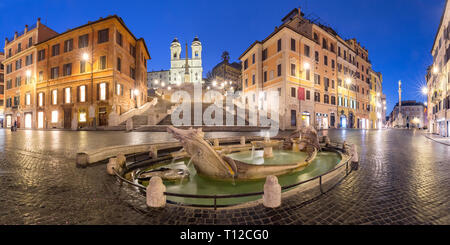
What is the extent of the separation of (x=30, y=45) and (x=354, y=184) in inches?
1931

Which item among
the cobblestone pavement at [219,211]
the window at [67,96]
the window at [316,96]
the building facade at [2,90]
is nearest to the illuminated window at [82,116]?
the window at [67,96]

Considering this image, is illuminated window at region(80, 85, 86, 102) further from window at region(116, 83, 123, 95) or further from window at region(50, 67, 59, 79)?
window at region(50, 67, 59, 79)

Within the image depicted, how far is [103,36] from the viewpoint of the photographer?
2505cm

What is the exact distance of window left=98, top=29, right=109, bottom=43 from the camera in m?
24.8

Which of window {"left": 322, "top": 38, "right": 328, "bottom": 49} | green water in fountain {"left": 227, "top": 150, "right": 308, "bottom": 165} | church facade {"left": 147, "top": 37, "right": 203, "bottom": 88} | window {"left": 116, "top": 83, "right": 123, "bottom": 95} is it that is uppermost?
church facade {"left": 147, "top": 37, "right": 203, "bottom": 88}

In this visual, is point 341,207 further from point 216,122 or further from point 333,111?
point 333,111

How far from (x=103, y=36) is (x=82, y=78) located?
6.88 meters

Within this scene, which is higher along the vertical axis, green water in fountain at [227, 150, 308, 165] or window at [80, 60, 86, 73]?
window at [80, 60, 86, 73]

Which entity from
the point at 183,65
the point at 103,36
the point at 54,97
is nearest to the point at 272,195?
the point at 103,36

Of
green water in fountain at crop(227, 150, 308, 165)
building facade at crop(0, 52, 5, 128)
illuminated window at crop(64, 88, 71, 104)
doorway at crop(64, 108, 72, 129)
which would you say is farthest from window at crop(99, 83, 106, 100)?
building facade at crop(0, 52, 5, 128)

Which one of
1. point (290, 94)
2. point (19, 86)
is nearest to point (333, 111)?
point (290, 94)

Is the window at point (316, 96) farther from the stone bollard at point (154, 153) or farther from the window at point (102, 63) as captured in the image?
the window at point (102, 63)

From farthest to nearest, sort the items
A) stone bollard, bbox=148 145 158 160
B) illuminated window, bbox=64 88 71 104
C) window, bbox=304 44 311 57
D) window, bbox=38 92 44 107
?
window, bbox=38 92 44 107
window, bbox=304 44 311 57
illuminated window, bbox=64 88 71 104
stone bollard, bbox=148 145 158 160
